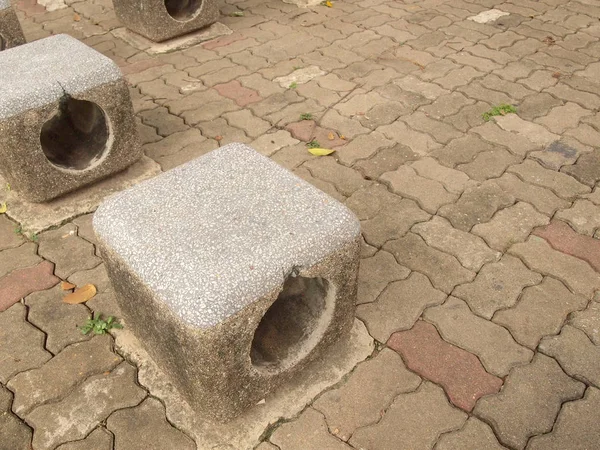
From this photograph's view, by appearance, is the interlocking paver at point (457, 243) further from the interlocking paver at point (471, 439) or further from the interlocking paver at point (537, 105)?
the interlocking paver at point (537, 105)

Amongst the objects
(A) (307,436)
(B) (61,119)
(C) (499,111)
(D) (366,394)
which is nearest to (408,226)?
(D) (366,394)

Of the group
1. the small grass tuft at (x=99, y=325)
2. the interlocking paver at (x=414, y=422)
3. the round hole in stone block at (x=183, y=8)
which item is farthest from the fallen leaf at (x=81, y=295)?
the round hole in stone block at (x=183, y=8)

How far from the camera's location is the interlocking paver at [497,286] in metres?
2.53

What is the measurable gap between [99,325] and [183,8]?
3.66 m

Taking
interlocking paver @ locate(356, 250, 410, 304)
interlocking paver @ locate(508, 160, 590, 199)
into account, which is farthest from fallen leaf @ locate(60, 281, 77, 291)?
interlocking paver @ locate(508, 160, 590, 199)

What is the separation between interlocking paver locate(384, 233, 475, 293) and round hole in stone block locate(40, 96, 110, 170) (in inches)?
69.5

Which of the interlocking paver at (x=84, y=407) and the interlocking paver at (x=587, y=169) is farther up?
the interlocking paver at (x=84, y=407)

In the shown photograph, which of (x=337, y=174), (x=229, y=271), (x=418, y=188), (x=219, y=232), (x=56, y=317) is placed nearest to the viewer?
(x=229, y=271)

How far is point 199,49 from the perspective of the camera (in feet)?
15.8

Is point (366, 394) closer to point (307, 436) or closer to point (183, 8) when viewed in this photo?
point (307, 436)

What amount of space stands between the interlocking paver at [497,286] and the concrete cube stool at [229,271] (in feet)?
2.17

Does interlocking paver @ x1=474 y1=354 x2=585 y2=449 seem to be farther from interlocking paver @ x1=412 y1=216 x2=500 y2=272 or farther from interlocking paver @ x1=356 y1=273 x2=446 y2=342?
interlocking paver @ x1=412 y1=216 x2=500 y2=272

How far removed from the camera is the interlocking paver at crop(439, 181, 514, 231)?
2.98 metres

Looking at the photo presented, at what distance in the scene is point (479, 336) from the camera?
7.84 feet
